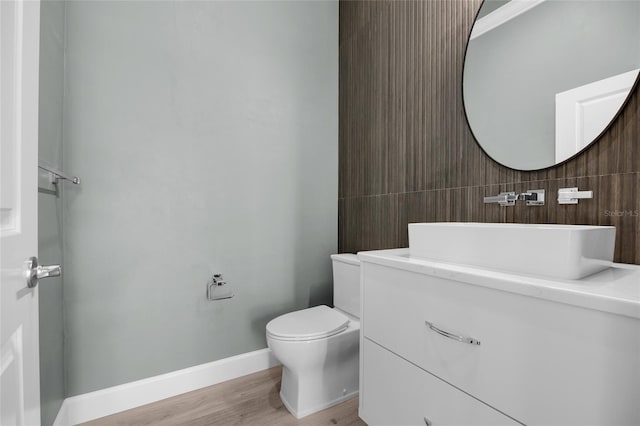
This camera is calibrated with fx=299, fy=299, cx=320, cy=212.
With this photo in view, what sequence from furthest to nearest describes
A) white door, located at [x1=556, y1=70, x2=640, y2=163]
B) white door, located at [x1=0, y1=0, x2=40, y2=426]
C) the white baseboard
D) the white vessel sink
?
1. the white baseboard
2. white door, located at [x1=556, y1=70, x2=640, y2=163]
3. the white vessel sink
4. white door, located at [x1=0, y1=0, x2=40, y2=426]

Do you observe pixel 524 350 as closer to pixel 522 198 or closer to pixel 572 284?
pixel 572 284

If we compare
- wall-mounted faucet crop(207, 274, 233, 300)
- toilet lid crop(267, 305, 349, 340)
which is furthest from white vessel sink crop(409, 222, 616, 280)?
wall-mounted faucet crop(207, 274, 233, 300)

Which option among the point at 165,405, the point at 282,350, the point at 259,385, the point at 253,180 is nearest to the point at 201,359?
the point at 165,405

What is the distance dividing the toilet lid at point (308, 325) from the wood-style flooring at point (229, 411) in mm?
411

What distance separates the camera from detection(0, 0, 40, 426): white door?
20.7 inches

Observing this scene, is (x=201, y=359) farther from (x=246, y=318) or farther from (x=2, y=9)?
(x=2, y=9)

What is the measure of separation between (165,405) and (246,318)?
59cm

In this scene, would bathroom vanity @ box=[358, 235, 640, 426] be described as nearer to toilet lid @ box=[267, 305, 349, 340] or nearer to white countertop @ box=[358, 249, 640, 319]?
white countertop @ box=[358, 249, 640, 319]

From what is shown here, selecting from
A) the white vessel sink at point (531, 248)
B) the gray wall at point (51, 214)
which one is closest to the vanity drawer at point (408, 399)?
the white vessel sink at point (531, 248)

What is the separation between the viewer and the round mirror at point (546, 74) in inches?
39.1

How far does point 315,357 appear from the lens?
148 cm

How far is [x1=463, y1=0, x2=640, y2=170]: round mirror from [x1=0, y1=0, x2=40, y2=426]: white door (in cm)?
152

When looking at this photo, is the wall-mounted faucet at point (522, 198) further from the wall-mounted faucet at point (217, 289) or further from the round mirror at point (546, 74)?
the wall-mounted faucet at point (217, 289)

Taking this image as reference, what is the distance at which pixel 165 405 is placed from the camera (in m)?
1.58
